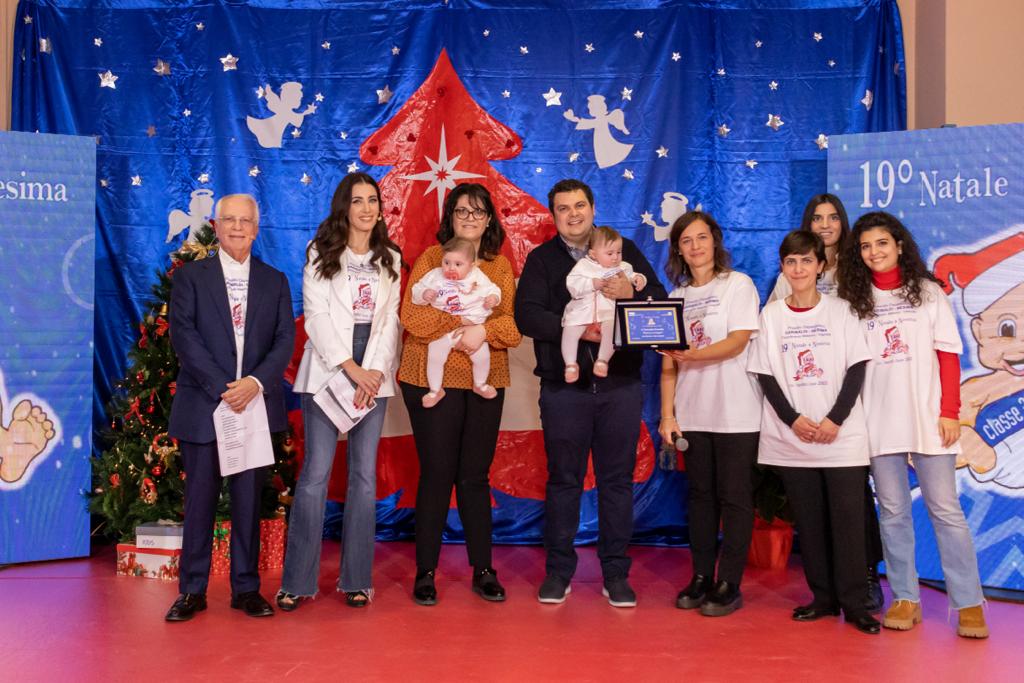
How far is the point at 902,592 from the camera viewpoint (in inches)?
140

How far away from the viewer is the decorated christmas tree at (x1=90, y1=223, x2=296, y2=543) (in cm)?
441

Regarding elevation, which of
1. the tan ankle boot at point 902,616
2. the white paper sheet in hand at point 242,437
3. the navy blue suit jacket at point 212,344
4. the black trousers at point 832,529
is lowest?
the tan ankle boot at point 902,616

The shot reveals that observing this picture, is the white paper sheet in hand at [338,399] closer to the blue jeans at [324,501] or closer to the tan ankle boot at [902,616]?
the blue jeans at [324,501]

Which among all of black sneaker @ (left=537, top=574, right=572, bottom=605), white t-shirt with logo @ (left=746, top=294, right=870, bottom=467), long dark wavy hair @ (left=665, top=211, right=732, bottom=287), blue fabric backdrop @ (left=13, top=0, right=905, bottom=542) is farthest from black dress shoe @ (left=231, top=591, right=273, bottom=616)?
long dark wavy hair @ (left=665, top=211, right=732, bottom=287)

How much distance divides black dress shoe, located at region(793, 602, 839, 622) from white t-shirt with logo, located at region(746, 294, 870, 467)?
561 mm

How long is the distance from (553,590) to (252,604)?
1.17 metres

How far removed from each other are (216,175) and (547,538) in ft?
8.74

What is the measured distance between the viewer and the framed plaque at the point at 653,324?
11.7 feet

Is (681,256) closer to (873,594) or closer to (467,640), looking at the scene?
(873,594)

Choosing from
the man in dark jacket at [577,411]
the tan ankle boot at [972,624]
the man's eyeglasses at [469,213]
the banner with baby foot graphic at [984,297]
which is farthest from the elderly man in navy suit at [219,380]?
the banner with baby foot graphic at [984,297]

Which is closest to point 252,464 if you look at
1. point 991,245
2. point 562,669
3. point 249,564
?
point 249,564

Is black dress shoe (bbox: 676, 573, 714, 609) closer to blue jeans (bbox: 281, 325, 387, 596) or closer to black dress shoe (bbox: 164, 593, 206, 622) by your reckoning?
blue jeans (bbox: 281, 325, 387, 596)

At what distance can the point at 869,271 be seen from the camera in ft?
12.0

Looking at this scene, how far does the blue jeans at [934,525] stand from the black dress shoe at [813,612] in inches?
9.5
